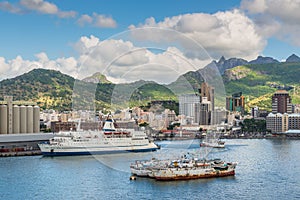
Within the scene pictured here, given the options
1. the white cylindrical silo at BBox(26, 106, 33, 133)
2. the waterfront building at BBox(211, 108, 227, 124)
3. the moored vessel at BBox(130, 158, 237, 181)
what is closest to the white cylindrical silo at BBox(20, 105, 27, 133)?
the white cylindrical silo at BBox(26, 106, 33, 133)

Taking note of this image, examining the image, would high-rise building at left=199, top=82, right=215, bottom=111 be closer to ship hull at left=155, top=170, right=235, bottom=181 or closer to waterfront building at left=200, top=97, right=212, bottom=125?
waterfront building at left=200, top=97, right=212, bottom=125

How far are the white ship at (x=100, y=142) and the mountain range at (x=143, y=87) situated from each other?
51.8 inches

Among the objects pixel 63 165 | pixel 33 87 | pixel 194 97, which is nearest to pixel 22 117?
pixel 63 165

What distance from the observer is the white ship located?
732 inches

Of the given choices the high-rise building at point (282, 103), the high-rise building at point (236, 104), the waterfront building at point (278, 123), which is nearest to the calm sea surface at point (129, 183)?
the waterfront building at point (278, 123)

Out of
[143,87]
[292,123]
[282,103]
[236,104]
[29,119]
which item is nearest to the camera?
[143,87]

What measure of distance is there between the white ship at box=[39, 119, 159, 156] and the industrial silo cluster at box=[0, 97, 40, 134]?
282cm

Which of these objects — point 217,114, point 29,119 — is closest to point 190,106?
point 217,114

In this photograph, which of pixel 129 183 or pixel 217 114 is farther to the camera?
pixel 217 114

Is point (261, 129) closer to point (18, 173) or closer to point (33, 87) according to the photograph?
point (33, 87)

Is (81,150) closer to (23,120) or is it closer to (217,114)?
(23,120)

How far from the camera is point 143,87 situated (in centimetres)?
992

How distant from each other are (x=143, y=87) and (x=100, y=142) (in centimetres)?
987

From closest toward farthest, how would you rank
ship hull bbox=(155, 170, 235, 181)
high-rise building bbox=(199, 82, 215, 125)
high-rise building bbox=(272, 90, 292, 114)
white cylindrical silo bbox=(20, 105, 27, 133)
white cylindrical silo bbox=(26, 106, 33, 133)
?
high-rise building bbox=(199, 82, 215, 125) < ship hull bbox=(155, 170, 235, 181) < white cylindrical silo bbox=(20, 105, 27, 133) < white cylindrical silo bbox=(26, 106, 33, 133) < high-rise building bbox=(272, 90, 292, 114)
